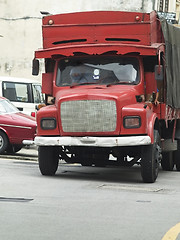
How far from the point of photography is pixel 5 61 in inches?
1788

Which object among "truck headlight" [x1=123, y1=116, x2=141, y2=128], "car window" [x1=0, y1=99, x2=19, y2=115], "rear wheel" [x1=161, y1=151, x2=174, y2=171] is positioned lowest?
"rear wheel" [x1=161, y1=151, x2=174, y2=171]

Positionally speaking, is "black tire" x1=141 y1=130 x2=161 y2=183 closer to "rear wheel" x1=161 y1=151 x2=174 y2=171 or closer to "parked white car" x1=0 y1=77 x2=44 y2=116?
"rear wheel" x1=161 y1=151 x2=174 y2=171

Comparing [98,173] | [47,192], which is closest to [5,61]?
[98,173]

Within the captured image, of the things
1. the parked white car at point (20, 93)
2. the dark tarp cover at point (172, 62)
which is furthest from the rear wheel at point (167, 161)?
the parked white car at point (20, 93)

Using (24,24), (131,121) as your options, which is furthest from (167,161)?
(24,24)

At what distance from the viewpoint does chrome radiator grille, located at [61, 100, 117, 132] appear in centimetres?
1373

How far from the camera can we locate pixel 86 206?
Answer: 10.4 m

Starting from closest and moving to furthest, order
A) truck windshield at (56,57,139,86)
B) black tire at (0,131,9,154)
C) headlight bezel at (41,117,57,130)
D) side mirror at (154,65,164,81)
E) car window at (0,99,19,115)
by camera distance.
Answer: headlight bezel at (41,117,57,130) → side mirror at (154,65,164,81) → truck windshield at (56,57,139,86) → black tire at (0,131,9,154) → car window at (0,99,19,115)

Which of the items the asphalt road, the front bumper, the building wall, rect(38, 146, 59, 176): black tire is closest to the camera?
the asphalt road

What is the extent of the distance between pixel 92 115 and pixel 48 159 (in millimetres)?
1626

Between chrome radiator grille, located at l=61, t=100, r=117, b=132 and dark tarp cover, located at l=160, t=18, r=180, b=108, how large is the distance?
2.44 meters

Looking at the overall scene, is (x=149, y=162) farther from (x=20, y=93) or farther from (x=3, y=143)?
(x=20, y=93)

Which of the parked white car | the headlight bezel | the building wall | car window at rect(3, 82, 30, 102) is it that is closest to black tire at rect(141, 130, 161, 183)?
the headlight bezel

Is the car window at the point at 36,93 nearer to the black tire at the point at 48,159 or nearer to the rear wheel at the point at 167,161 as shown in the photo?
the rear wheel at the point at 167,161
